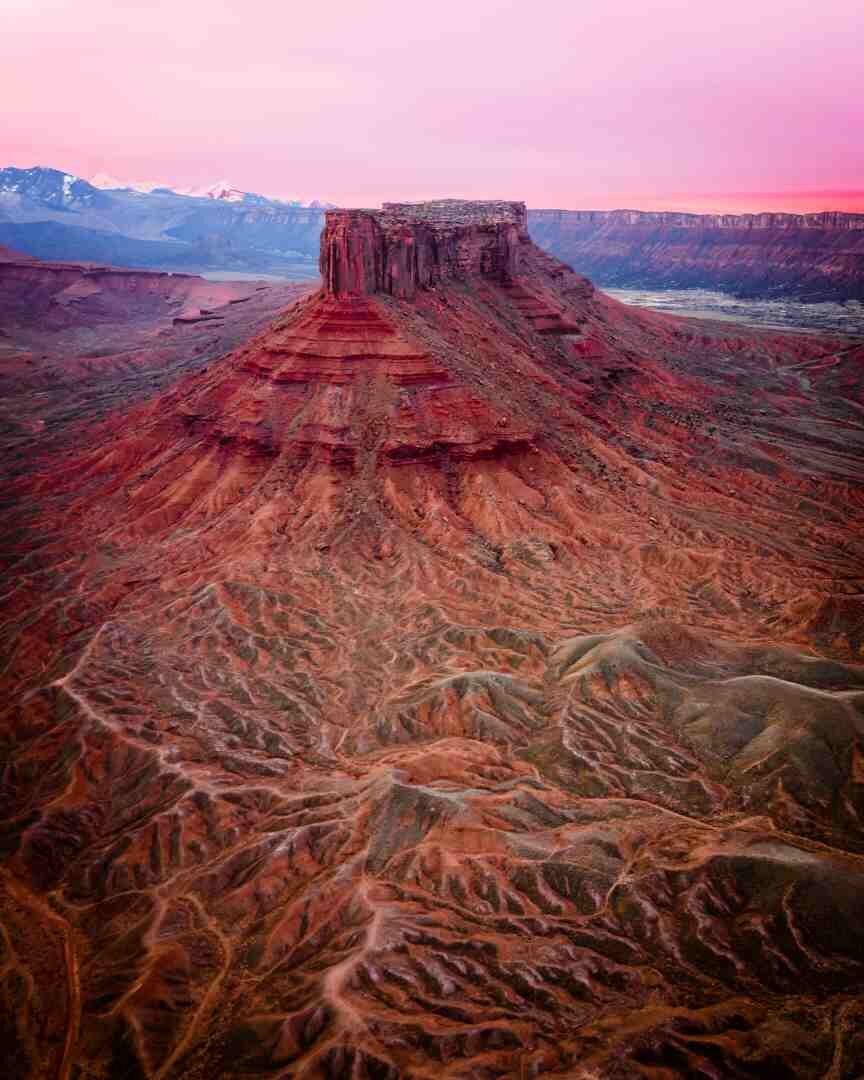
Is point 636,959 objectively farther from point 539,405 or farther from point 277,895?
point 539,405

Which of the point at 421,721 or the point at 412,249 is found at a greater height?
the point at 412,249

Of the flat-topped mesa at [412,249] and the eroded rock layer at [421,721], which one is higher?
the flat-topped mesa at [412,249]

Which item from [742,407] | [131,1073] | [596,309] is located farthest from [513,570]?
[596,309]

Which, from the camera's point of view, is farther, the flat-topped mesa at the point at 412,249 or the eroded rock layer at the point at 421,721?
the flat-topped mesa at the point at 412,249

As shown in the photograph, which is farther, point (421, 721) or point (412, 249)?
point (412, 249)
